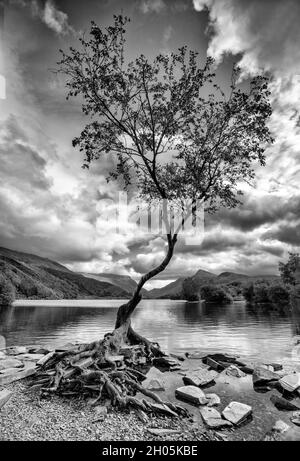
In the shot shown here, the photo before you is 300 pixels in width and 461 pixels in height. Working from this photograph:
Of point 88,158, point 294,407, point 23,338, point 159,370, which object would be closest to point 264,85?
point 88,158

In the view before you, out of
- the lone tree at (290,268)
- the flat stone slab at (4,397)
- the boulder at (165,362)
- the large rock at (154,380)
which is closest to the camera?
the flat stone slab at (4,397)

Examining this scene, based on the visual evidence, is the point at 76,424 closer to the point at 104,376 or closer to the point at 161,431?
the point at 161,431

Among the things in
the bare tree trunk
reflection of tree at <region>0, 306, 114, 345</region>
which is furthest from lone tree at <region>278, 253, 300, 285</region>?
the bare tree trunk

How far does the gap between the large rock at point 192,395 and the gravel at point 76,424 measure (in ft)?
7.35

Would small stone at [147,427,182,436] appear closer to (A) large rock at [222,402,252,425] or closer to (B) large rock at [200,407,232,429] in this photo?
(B) large rock at [200,407,232,429]

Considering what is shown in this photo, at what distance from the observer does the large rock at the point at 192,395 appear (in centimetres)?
1341

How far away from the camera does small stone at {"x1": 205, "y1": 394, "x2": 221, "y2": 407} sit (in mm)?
13314

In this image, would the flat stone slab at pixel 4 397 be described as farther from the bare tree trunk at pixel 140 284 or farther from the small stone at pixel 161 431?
the bare tree trunk at pixel 140 284

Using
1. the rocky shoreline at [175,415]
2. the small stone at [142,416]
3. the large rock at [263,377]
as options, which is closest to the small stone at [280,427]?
the rocky shoreline at [175,415]

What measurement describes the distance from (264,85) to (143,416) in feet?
80.0

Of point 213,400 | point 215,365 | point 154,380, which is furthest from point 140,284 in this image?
point 213,400

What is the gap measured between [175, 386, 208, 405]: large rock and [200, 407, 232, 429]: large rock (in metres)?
1.06
